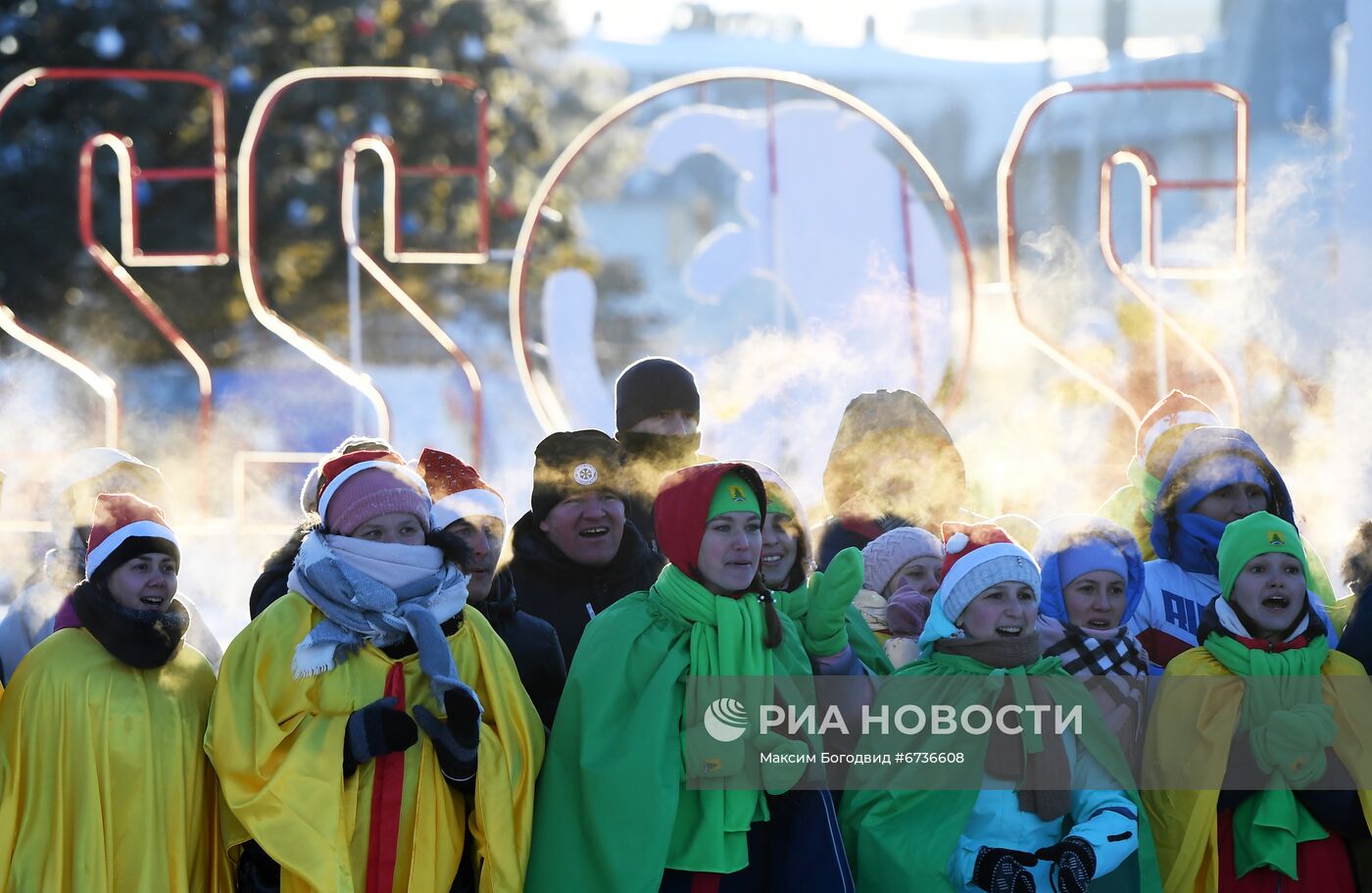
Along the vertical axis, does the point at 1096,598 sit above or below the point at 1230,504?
below

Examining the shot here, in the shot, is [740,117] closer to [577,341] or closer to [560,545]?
[577,341]

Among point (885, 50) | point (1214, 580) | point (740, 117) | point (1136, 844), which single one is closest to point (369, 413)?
point (740, 117)

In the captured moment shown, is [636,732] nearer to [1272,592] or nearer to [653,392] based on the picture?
[653,392]

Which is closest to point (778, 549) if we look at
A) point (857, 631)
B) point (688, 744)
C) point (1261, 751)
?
point (857, 631)

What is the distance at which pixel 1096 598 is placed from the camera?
447 centimetres

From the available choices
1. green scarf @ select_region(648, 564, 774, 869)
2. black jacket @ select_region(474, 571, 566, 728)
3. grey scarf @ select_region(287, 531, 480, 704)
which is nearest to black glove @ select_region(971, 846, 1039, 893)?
green scarf @ select_region(648, 564, 774, 869)

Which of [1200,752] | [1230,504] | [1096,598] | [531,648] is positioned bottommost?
[1200,752]

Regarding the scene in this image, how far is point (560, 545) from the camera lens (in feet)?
15.6

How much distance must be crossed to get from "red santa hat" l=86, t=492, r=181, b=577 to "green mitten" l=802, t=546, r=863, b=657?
1.62 meters

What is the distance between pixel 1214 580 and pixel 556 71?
35.1ft

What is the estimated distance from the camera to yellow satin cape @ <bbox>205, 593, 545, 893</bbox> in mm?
3707

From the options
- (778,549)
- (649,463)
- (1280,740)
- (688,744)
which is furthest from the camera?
(649,463)

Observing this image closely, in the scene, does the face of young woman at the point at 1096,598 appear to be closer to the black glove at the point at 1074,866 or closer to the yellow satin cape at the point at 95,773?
the black glove at the point at 1074,866

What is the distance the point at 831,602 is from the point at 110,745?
1820mm
